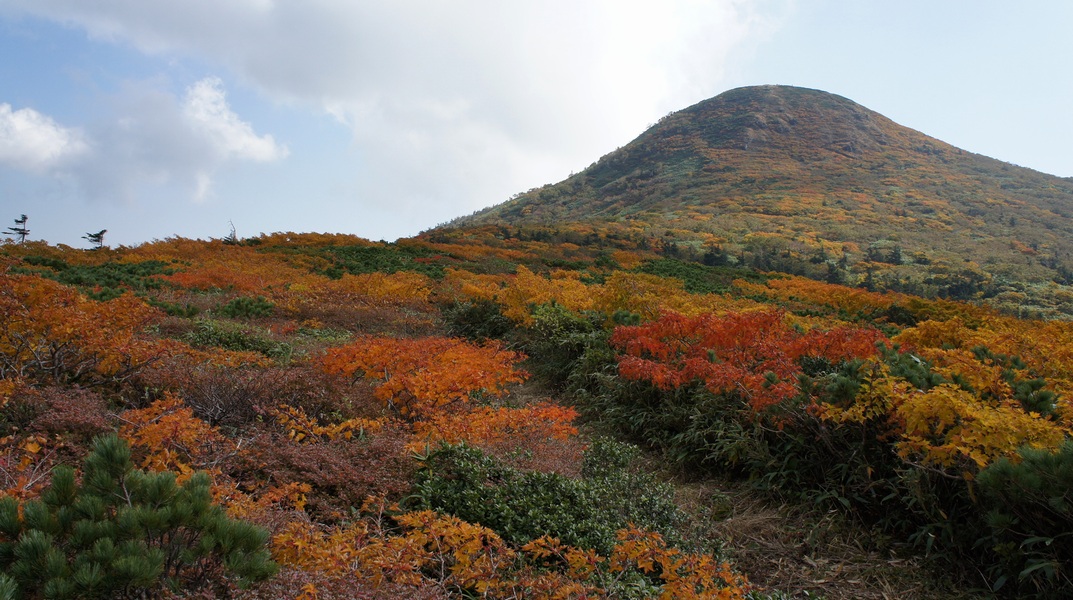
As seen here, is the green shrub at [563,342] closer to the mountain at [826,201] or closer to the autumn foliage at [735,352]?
the autumn foliage at [735,352]

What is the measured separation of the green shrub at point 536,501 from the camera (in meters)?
3.44

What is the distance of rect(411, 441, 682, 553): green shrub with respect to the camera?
3.44 meters

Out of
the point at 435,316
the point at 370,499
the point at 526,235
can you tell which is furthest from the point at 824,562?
the point at 526,235

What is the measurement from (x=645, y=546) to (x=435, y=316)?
381 inches

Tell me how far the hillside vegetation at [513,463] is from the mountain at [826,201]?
23080 millimetres

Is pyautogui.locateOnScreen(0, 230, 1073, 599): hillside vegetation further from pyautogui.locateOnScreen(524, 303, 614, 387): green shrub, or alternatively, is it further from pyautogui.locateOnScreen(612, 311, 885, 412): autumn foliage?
pyautogui.locateOnScreen(524, 303, 614, 387): green shrub

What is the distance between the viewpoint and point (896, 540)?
3965mm

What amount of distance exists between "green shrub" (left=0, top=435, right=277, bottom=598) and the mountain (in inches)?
1085

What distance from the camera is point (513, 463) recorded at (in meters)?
4.20

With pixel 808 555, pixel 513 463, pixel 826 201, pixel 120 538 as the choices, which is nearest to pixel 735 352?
pixel 808 555

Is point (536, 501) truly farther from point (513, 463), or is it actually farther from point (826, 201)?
point (826, 201)

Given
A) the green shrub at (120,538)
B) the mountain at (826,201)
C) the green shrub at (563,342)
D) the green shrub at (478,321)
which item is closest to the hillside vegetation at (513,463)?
the green shrub at (120,538)

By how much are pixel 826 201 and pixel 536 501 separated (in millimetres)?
46855

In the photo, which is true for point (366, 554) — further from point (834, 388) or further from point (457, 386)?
point (834, 388)
